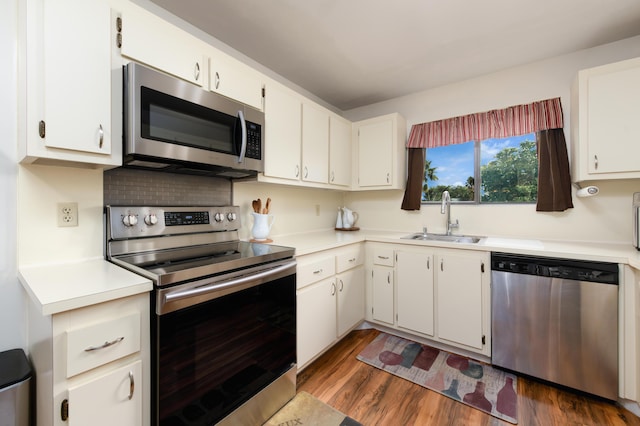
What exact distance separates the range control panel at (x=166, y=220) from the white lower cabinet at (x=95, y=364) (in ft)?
1.70

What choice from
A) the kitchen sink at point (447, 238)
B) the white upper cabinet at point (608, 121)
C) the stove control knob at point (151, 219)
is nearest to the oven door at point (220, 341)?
the stove control knob at point (151, 219)

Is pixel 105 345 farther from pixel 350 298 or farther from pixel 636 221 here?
pixel 636 221

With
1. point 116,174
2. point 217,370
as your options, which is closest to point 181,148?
point 116,174

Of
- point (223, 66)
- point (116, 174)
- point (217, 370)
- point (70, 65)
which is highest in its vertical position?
point (223, 66)

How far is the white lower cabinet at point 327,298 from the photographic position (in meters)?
1.89

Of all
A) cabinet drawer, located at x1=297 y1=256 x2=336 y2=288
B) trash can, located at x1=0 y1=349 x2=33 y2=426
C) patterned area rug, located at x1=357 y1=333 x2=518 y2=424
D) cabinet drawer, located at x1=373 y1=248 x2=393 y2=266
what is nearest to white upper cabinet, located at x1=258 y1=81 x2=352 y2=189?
cabinet drawer, located at x1=297 y1=256 x2=336 y2=288

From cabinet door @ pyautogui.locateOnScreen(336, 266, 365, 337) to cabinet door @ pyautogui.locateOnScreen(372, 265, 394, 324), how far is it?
122 mm

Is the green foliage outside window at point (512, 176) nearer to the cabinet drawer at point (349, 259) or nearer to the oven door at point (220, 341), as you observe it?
the cabinet drawer at point (349, 259)

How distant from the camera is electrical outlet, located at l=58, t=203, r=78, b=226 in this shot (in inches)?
52.0

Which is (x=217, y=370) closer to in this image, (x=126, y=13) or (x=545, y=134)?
(x=126, y=13)

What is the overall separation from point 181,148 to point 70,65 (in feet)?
1.65

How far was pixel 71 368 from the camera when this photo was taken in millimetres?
885

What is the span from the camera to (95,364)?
0.94 m

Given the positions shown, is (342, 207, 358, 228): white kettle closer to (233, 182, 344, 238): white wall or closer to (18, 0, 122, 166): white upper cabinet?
(233, 182, 344, 238): white wall
